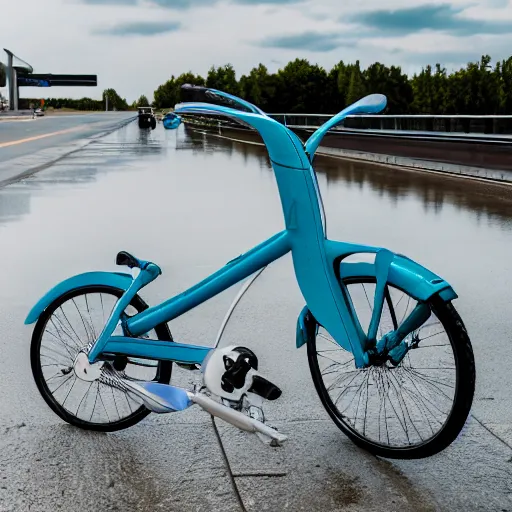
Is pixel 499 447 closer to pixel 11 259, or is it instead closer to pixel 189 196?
pixel 11 259

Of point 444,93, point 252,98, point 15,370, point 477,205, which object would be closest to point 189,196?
point 477,205

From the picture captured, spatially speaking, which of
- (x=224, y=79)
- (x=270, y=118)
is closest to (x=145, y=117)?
(x=224, y=79)

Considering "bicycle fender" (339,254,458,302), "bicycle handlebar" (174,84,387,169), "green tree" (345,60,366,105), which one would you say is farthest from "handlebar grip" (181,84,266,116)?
"green tree" (345,60,366,105)

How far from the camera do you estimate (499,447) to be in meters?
4.15

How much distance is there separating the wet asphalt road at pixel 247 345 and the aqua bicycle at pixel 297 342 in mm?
169

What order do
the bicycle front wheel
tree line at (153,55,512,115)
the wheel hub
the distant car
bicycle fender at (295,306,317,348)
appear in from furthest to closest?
tree line at (153,55,512,115) → the distant car → the wheel hub → bicycle fender at (295,306,317,348) → the bicycle front wheel

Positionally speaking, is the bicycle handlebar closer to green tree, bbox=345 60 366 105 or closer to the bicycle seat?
the bicycle seat

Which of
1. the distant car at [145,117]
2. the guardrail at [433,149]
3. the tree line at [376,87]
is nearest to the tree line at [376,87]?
the tree line at [376,87]

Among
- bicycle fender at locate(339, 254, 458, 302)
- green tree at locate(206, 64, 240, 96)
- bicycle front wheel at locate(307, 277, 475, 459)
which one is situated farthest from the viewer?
green tree at locate(206, 64, 240, 96)

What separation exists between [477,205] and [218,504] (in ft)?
37.5

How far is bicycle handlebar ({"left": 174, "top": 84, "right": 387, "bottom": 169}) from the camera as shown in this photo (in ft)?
12.4

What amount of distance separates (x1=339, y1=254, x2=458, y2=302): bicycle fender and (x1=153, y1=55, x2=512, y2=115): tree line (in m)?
103

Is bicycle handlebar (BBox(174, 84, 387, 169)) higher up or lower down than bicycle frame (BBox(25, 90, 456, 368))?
higher up

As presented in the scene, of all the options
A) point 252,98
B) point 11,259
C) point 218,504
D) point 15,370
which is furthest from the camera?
point 252,98
